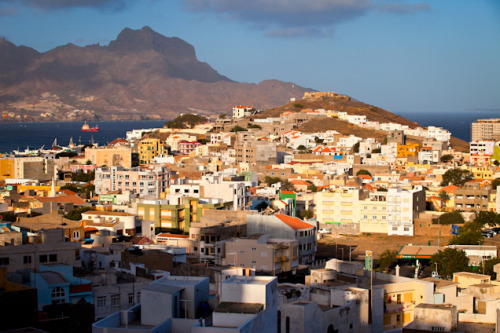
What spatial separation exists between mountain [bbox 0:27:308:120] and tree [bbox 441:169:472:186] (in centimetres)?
13302

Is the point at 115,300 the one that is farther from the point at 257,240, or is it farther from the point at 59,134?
the point at 59,134

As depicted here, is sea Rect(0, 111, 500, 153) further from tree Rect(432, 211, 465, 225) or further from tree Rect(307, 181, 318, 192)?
tree Rect(432, 211, 465, 225)

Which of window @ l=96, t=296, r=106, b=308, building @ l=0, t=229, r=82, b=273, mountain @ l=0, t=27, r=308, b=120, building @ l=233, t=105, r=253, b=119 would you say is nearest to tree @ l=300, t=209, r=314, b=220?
building @ l=0, t=229, r=82, b=273

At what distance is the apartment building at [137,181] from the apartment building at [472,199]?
9.84m

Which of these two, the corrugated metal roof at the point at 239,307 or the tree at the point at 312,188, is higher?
the tree at the point at 312,188

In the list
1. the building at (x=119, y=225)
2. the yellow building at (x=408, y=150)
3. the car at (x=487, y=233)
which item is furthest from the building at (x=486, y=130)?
the building at (x=119, y=225)

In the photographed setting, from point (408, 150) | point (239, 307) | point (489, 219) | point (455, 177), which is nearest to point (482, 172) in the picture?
point (455, 177)

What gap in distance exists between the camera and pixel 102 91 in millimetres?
183000

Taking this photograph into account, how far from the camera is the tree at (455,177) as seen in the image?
30280mm

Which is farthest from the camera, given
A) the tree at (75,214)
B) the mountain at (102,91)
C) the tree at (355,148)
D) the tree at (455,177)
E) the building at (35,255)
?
the mountain at (102,91)

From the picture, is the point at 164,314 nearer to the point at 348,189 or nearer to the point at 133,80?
the point at 348,189

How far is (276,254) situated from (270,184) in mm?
15023

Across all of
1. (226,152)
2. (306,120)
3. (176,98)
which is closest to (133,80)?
(176,98)

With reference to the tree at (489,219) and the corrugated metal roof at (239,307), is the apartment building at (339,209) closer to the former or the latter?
the tree at (489,219)
